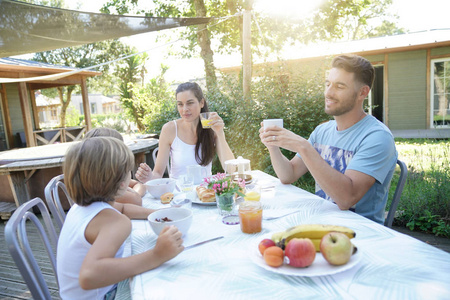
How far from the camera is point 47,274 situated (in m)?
2.88

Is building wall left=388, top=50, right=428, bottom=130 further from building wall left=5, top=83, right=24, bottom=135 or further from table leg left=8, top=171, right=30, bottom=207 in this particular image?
building wall left=5, top=83, right=24, bottom=135

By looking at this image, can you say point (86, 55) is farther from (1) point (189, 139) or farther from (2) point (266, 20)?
(1) point (189, 139)

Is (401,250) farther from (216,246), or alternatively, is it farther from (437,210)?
(437,210)

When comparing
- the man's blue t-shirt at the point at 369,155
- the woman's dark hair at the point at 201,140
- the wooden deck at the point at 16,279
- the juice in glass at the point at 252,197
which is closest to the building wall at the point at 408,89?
the woman's dark hair at the point at 201,140

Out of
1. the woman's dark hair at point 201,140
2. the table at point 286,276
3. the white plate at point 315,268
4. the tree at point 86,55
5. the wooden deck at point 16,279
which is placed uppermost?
the tree at point 86,55

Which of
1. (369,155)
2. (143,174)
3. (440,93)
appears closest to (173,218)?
(143,174)

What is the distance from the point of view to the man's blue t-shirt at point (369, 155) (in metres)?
1.68

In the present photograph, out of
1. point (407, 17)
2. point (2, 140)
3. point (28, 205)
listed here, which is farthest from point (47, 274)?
point (407, 17)

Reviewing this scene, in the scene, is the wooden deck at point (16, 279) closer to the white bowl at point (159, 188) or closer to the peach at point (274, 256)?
the white bowl at point (159, 188)

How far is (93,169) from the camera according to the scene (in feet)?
3.83

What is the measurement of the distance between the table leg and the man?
4.06 meters

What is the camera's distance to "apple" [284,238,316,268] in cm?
97

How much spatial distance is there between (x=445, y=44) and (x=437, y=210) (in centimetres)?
849

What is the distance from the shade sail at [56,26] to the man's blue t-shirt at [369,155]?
409cm
